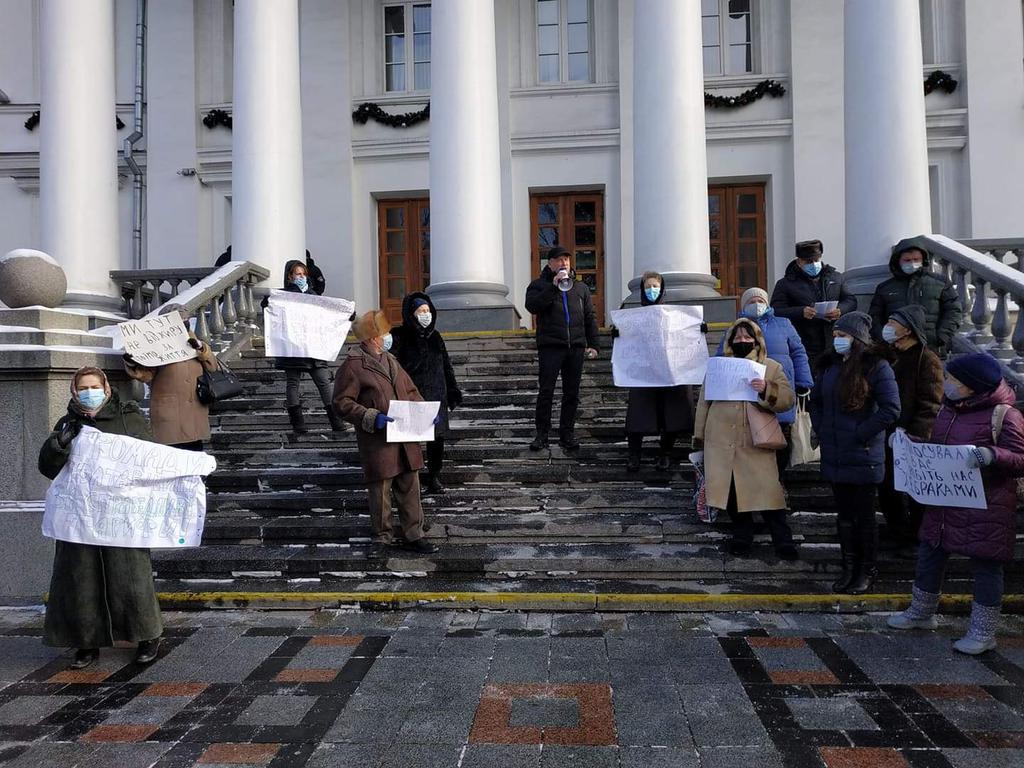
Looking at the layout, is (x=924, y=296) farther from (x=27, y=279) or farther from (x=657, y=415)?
(x=27, y=279)

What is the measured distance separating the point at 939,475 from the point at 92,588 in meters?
4.99

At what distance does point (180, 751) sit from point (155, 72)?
1564 centimetres

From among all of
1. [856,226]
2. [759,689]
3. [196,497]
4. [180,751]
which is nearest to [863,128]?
[856,226]

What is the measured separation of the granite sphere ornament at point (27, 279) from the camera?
6.09 meters

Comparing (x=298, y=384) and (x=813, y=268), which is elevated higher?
(x=813, y=268)

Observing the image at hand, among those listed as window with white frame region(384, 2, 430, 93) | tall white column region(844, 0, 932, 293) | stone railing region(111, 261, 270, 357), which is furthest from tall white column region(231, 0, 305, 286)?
tall white column region(844, 0, 932, 293)

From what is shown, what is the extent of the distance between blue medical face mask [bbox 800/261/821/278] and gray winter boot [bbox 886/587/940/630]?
3.52m

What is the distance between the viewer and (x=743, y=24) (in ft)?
49.5

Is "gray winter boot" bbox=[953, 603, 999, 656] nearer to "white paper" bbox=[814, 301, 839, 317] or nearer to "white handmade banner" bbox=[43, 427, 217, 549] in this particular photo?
"white paper" bbox=[814, 301, 839, 317]

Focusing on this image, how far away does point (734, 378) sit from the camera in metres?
5.72

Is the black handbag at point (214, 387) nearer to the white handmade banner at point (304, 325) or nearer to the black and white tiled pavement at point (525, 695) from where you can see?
the white handmade banner at point (304, 325)

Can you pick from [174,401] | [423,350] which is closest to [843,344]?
[423,350]

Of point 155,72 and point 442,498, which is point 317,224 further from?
point 442,498

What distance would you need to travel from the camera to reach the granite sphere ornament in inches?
240
